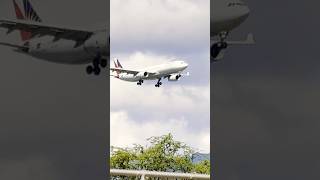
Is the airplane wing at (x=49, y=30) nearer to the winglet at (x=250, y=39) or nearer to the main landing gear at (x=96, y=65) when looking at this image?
the main landing gear at (x=96, y=65)

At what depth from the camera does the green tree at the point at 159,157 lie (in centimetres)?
1012

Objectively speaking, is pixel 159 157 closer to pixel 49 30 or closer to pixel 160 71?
pixel 160 71

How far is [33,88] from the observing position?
14.5 ft

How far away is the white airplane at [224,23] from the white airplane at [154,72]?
98 centimetres

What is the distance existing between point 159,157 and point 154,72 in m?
4.12

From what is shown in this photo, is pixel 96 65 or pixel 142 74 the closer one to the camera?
pixel 96 65

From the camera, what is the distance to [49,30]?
14.9 ft

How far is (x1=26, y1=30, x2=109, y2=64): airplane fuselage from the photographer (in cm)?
454

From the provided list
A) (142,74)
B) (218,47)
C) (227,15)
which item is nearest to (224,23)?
(227,15)

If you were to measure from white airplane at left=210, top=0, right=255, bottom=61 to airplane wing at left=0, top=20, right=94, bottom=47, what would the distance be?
2.75 ft

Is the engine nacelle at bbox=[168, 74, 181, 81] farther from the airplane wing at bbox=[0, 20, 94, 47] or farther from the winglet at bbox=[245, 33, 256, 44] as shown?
the winglet at bbox=[245, 33, 256, 44]

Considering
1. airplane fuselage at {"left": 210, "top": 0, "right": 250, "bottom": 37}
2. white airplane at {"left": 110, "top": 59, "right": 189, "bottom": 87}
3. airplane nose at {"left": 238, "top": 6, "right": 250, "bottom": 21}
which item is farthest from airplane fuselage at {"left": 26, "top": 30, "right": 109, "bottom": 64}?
airplane nose at {"left": 238, "top": 6, "right": 250, "bottom": 21}

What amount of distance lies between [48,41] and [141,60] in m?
1.74

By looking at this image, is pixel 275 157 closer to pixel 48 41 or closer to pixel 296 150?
pixel 296 150
